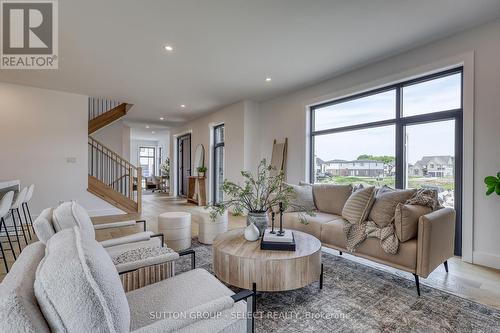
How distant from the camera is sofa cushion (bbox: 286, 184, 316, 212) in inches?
146

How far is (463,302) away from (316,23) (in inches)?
119

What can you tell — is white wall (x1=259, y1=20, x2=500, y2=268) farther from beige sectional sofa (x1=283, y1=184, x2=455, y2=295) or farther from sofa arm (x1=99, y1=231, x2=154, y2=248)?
sofa arm (x1=99, y1=231, x2=154, y2=248)

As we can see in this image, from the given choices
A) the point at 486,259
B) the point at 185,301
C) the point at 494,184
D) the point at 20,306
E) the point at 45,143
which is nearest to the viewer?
the point at 20,306

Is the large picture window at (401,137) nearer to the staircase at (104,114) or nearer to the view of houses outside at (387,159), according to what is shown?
the view of houses outside at (387,159)

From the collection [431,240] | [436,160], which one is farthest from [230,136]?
[431,240]

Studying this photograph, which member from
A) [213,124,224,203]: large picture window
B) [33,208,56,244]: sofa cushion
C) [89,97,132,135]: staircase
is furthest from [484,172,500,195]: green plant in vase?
[89,97,132,135]: staircase

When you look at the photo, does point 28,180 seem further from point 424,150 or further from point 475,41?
point 475,41

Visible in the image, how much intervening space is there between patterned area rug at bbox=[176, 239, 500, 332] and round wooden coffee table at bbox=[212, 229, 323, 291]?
0.22 m

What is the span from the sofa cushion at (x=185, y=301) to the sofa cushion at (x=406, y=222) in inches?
72.6

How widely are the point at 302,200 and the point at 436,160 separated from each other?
1.88m

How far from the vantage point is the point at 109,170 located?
24.4ft

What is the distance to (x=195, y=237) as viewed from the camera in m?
4.07

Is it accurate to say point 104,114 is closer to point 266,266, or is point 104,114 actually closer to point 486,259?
point 266,266

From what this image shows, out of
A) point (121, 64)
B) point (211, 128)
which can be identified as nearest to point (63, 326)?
point (121, 64)
